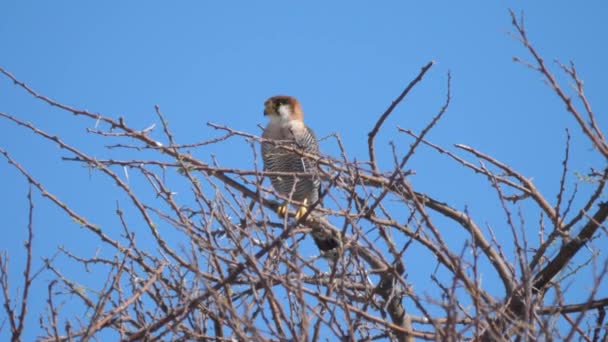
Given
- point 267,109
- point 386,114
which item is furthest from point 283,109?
point 386,114

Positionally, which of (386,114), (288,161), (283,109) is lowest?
(386,114)

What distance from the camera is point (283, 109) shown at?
23.1 ft

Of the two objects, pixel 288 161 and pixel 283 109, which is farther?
pixel 283 109

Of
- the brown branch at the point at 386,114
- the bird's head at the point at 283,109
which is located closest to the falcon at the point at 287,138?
the bird's head at the point at 283,109

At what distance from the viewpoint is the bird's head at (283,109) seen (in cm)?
700

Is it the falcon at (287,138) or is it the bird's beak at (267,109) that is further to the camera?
the bird's beak at (267,109)

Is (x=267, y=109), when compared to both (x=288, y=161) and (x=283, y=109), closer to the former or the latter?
(x=283, y=109)

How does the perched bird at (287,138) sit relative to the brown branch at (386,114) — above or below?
above

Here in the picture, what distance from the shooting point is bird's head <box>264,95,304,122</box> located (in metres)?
7.00

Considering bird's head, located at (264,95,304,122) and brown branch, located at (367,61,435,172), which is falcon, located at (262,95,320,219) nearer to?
bird's head, located at (264,95,304,122)

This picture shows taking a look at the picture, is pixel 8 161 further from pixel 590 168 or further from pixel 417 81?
pixel 590 168

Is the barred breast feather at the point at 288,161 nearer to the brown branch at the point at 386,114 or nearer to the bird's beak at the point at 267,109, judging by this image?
the bird's beak at the point at 267,109

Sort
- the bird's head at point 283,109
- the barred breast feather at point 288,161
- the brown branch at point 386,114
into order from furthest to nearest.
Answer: the bird's head at point 283,109
the barred breast feather at point 288,161
the brown branch at point 386,114

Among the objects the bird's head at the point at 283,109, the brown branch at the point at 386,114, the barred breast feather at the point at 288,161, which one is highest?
the bird's head at the point at 283,109
